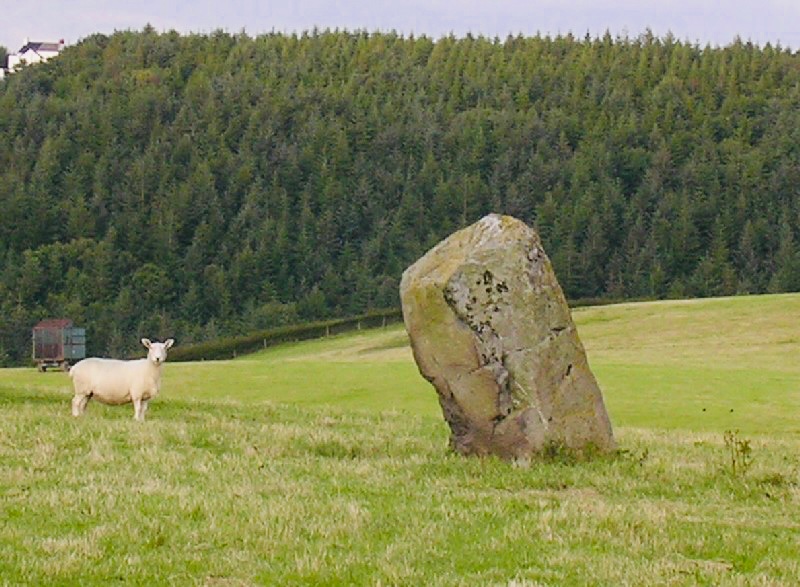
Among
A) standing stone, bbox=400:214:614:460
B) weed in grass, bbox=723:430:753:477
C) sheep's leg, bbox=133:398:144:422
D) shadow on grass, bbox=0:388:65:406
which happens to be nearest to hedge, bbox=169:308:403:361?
shadow on grass, bbox=0:388:65:406

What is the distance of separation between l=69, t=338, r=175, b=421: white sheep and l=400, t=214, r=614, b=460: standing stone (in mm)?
7239

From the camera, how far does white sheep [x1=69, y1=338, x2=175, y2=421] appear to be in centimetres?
2516

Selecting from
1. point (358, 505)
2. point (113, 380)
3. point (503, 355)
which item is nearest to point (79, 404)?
point (113, 380)

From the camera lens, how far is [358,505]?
13969mm

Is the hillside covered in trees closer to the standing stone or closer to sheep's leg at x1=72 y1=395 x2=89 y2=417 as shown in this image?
sheep's leg at x1=72 y1=395 x2=89 y2=417

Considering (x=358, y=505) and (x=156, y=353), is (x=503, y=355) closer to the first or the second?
(x=358, y=505)

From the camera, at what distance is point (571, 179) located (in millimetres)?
178875

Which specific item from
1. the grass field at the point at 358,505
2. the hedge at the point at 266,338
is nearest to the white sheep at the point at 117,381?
the grass field at the point at 358,505

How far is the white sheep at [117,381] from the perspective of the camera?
25.2 m

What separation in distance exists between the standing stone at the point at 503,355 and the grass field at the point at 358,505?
1.89 feet

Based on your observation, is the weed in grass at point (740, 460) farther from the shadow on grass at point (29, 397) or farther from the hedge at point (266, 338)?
the hedge at point (266, 338)

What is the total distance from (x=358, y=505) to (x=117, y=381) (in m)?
12.4

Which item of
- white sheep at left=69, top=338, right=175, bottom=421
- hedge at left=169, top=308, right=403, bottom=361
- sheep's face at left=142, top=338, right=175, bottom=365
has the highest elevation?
sheep's face at left=142, top=338, right=175, bottom=365

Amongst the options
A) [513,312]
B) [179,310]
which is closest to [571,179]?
[179,310]
